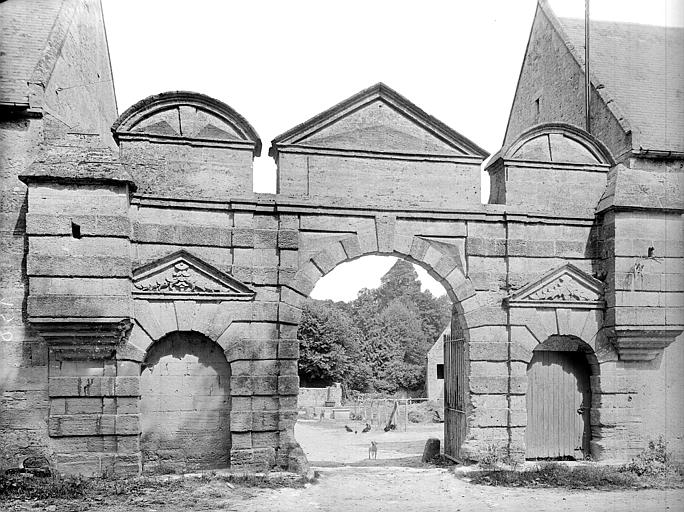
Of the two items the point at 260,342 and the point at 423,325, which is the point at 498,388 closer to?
the point at 260,342

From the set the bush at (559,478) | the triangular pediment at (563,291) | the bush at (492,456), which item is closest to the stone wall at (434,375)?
the triangular pediment at (563,291)

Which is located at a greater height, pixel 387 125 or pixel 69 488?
pixel 387 125

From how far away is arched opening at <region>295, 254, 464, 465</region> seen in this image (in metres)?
21.0

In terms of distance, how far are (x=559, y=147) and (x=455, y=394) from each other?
454cm

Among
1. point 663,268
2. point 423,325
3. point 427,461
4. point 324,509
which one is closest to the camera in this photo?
point 324,509

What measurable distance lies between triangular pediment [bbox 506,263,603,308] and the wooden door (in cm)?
96

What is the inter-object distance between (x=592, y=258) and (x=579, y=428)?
280cm

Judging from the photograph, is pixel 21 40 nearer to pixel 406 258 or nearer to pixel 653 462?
pixel 406 258

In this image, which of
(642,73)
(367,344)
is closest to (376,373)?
(367,344)

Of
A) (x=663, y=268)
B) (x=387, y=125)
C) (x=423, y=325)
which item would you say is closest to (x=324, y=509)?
(x=387, y=125)

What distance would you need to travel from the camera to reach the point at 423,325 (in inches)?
2413

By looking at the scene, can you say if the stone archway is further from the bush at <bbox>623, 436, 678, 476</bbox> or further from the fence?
the fence

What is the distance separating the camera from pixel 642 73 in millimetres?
14211

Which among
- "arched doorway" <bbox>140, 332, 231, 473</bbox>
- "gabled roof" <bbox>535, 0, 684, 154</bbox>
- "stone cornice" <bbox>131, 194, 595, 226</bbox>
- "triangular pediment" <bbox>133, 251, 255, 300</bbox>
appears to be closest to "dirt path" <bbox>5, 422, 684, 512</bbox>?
"arched doorway" <bbox>140, 332, 231, 473</bbox>
